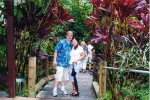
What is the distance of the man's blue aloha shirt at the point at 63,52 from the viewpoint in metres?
6.21

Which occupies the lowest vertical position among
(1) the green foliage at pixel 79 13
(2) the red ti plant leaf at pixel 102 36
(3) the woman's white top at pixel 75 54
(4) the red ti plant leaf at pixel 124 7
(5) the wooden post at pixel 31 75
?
(5) the wooden post at pixel 31 75

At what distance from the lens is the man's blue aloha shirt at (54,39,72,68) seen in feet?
20.4

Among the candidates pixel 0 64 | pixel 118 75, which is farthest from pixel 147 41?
pixel 0 64

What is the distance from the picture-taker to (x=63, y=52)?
6.25 meters

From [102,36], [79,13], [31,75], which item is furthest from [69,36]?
[79,13]

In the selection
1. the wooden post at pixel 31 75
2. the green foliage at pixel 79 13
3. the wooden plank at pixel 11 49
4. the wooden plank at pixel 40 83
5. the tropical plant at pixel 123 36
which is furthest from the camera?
the green foliage at pixel 79 13

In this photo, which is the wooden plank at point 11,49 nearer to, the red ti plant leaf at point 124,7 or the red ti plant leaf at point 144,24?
the red ti plant leaf at point 124,7

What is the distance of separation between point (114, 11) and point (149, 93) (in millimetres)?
1567

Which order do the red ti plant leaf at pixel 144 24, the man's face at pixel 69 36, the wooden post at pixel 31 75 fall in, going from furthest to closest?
the man's face at pixel 69 36 → the wooden post at pixel 31 75 → the red ti plant leaf at pixel 144 24

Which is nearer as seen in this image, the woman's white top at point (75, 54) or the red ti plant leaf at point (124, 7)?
the red ti plant leaf at point (124, 7)

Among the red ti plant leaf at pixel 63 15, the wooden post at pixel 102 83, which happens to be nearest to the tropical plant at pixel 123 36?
the wooden post at pixel 102 83

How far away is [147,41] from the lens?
15.6 feet

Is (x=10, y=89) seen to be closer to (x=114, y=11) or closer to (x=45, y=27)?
(x=45, y=27)

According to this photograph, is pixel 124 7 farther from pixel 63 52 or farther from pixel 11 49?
pixel 11 49
